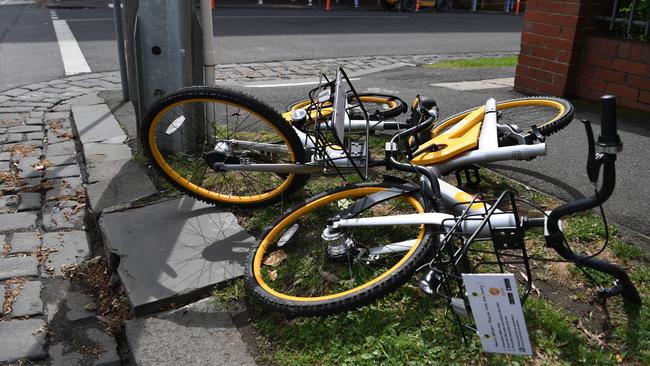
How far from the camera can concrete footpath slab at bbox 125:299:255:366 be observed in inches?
107

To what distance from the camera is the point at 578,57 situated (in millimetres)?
6660

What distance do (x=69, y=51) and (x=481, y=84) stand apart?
6.64 meters

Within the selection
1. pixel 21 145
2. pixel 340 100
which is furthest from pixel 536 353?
pixel 21 145

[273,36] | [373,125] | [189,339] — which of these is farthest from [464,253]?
[273,36]

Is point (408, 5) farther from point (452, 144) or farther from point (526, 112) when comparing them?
point (452, 144)

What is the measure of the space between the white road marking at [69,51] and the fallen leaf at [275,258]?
632 cm

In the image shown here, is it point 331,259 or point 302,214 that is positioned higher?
point 302,214

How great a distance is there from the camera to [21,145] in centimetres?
546

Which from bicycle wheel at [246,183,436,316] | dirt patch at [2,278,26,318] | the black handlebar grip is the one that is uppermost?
the black handlebar grip

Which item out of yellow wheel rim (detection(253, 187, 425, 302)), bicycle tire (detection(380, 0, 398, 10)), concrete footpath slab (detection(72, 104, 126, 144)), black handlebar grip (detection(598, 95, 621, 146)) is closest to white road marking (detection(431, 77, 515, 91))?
concrete footpath slab (detection(72, 104, 126, 144))

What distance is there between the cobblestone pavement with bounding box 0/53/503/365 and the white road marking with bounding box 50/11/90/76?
1504 millimetres

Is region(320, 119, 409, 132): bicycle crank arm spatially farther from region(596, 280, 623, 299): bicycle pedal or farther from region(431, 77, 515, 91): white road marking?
region(431, 77, 515, 91): white road marking

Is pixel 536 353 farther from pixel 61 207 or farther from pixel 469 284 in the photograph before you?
pixel 61 207

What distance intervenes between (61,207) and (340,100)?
2.23 m
